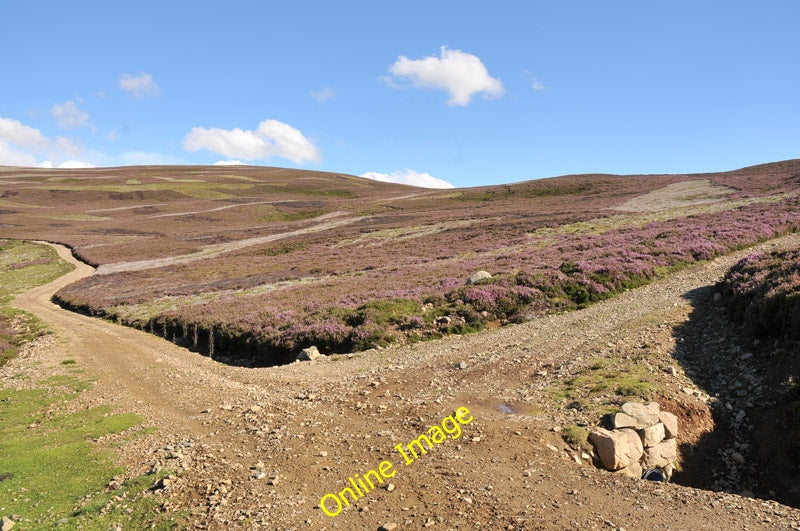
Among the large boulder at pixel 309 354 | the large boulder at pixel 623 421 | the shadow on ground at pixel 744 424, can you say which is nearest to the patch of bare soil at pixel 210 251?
the large boulder at pixel 309 354

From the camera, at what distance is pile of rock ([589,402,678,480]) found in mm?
10945

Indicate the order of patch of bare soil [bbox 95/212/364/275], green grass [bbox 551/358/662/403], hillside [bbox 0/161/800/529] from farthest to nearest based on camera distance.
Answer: patch of bare soil [bbox 95/212/364/275], green grass [bbox 551/358/662/403], hillside [bbox 0/161/800/529]

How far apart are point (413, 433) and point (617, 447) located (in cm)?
533

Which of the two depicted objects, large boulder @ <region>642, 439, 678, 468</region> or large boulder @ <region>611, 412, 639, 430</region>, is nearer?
large boulder @ <region>642, 439, 678, 468</region>

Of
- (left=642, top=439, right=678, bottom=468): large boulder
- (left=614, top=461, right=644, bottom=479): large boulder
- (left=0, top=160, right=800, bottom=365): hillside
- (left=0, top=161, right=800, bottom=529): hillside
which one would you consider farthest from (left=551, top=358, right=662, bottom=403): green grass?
(left=0, top=160, right=800, bottom=365): hillside

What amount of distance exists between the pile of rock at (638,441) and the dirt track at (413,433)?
75cm

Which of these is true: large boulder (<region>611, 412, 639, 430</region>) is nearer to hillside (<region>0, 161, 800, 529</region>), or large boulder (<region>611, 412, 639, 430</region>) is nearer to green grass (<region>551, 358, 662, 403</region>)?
hillside (<region>0, 161, 800, 529</region>)

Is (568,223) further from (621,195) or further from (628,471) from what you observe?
(628,471)

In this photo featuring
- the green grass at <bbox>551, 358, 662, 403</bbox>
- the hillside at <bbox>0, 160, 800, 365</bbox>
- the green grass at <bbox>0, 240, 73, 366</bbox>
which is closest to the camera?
the green grass at <bbox>551, 358, 662, 403</bbox>

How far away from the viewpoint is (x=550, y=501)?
922 cm

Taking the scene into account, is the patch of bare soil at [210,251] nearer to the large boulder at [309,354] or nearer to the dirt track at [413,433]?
the dirt track at [413,433]

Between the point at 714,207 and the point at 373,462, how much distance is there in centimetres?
6350

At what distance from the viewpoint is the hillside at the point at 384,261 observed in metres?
26.1

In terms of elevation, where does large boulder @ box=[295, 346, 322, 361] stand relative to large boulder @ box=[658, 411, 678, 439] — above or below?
below
